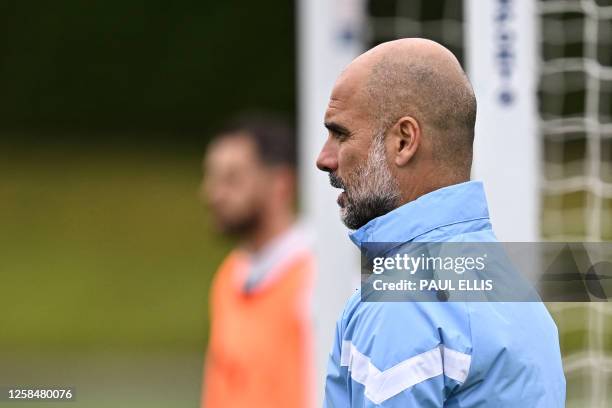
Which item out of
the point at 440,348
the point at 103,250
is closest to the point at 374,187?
the point at 440,348

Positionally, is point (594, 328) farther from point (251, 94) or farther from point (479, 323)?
A: point (251, 94)

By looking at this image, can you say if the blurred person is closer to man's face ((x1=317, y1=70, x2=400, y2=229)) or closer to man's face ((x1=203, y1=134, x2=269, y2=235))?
man's face ((x1=203, y1=134, x2=269, y2=235))

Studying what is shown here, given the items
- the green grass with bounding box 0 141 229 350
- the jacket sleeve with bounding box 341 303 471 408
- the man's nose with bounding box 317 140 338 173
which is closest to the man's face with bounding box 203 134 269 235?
the man's nose with bounding box 317 140 338 173

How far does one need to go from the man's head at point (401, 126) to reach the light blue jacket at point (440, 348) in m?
0.05

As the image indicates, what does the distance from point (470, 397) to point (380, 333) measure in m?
0.17

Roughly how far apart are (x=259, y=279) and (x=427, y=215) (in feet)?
8.77

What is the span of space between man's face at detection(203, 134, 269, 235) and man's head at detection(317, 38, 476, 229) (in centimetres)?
271

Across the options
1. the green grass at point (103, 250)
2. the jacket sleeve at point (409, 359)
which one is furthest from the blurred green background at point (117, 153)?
the jacket sleeve at point (409, 359)

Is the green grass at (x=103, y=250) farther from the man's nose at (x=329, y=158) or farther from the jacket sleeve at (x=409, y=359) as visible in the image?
the jacket sleeve at (x=409, y=359)

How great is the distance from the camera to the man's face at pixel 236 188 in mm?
4672

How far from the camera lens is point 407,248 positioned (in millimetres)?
1878

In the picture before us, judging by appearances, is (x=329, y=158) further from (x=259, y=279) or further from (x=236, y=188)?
(x=236, y=188)

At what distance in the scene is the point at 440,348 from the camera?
1.76 metres

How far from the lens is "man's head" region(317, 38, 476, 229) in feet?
6.31
